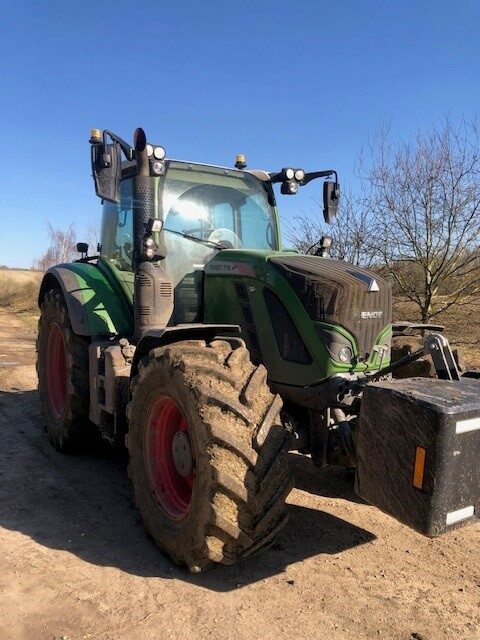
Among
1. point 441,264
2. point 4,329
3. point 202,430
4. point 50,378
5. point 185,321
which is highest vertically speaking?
point 441,264

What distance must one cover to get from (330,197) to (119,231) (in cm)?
196

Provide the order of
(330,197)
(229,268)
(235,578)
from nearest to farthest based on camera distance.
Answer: (235,578) → (229,268) → (330,197)

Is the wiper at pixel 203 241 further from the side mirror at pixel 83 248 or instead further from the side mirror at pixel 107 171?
the side mirror at pixel 83 248

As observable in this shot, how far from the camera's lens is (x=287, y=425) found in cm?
330

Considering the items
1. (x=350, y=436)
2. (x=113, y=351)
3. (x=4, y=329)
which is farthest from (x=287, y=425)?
(x=4, y=329)

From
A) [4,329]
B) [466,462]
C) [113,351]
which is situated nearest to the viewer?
[466,462]

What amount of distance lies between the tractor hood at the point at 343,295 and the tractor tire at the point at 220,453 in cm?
55

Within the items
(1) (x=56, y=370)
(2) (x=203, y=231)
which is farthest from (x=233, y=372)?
(1) (x=56, y=370)

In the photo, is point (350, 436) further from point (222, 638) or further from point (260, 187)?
point (260, 187)

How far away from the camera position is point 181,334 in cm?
349

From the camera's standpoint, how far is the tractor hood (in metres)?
3.26

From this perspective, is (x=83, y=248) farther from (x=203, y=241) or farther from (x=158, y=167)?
(x=158, y=167)

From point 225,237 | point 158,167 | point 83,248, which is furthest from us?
point 83,248

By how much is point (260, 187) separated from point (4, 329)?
46.7 ft
